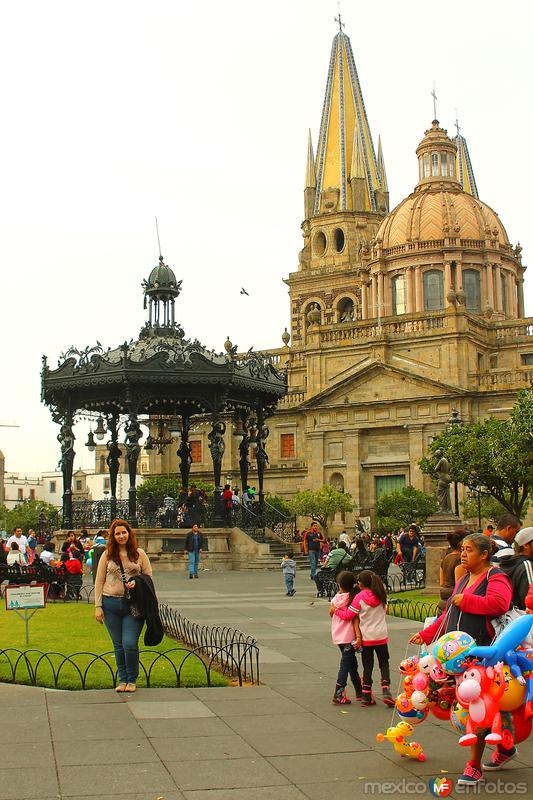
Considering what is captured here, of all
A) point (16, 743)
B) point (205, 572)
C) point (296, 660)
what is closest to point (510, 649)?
point (16, 743)

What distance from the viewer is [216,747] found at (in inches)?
308

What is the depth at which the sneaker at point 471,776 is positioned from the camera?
21.7ft

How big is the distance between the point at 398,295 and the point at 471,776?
217ft

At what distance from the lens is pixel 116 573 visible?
33.2 ft

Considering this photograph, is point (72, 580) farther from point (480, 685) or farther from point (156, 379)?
point (480, 685)

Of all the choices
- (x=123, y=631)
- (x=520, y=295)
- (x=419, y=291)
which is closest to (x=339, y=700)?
(x=123, y=631)

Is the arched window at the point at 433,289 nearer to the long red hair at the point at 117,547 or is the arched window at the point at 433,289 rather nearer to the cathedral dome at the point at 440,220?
the cathedral dome at the point at 440,220

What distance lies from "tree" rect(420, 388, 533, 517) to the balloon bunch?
2182 centimetres

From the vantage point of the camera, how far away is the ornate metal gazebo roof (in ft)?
93.8

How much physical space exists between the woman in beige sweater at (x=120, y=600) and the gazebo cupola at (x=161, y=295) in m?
20.4

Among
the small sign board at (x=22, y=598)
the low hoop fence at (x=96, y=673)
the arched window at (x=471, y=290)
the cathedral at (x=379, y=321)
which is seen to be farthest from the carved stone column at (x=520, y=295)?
the low hoop fence at (x=96, y=673)

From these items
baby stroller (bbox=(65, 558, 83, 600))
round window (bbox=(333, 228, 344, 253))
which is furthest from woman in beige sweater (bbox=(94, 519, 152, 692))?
round window (bbox=(333, 228, 344, 253))

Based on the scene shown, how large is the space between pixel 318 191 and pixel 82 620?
235 feet

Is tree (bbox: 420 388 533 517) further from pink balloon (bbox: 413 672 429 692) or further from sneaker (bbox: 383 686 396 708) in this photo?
pink balloon (bbox: 413 672 429 692)
